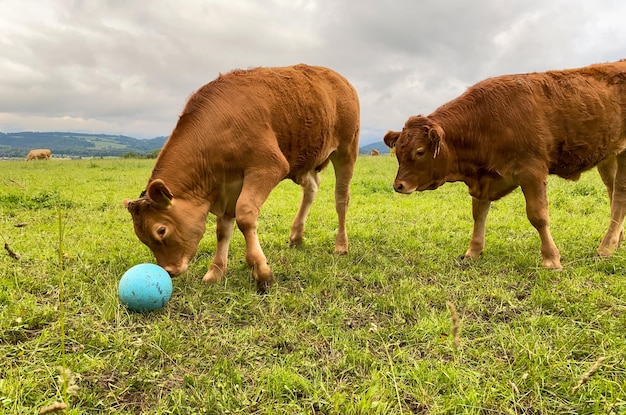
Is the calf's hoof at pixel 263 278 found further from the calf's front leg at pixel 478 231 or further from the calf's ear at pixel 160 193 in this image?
the calf's front leg at pixel 478 231

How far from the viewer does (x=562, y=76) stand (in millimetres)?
5195

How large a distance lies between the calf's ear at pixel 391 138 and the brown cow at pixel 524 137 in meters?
0.12

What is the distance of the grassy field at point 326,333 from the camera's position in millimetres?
2492

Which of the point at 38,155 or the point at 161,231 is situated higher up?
the point at 161,231

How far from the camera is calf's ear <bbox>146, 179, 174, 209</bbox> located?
365 cm

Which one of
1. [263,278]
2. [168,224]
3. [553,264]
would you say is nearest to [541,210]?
[553,264]

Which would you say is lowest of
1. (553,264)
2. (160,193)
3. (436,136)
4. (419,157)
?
(553,264)

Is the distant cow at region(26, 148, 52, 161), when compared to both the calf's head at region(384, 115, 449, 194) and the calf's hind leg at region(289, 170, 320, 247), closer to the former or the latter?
the calf's hind leg at region(289, 170, 320, 247)

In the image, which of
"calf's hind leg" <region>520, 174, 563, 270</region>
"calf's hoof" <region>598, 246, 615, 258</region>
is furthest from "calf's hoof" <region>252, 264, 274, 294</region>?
"calf's hoof" <region>598, 246, 615, 258</region>

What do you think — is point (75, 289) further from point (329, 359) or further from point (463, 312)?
point (463, 312)

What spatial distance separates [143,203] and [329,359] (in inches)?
83.2

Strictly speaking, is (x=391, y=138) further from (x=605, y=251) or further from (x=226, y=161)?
(x=605, y=251)

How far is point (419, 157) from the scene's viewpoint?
5.02m

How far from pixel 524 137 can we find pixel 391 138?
1.54 meters
